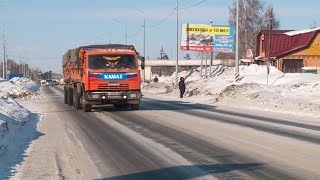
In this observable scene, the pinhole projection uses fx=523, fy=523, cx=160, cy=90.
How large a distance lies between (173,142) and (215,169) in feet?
12.0

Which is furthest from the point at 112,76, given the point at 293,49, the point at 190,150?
the point at 293,49

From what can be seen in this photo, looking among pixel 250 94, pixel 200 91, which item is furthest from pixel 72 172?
pixel 200 91

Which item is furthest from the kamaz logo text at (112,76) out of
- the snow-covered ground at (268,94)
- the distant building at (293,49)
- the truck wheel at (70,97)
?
the distant building at (293,49)

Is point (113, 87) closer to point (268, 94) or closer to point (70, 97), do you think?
point (70, 97)

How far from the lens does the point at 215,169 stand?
9.03 meters

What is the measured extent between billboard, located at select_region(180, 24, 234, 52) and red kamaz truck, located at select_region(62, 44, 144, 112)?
36427mm

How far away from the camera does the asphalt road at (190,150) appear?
28.7ft

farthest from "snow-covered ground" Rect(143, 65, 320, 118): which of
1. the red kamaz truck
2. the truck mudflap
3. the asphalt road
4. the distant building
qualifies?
the distant building

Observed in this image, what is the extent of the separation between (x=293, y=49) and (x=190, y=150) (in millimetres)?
56457

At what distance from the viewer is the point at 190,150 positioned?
11281 millimetres

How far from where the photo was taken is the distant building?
213ft

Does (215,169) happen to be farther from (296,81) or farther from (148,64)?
(148,64)

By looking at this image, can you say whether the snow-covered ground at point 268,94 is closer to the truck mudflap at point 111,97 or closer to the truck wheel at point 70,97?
the truck mudflap at point 111,97

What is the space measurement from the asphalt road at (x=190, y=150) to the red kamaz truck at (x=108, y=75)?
5.10 meters
